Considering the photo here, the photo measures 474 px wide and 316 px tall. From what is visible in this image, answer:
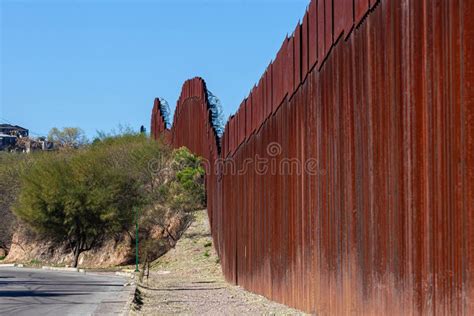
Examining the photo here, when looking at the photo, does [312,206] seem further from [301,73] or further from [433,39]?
[433,39]

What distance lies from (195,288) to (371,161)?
1947 cm

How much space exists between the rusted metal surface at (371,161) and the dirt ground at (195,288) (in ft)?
3.19

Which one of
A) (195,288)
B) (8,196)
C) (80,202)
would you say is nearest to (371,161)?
(195,288)

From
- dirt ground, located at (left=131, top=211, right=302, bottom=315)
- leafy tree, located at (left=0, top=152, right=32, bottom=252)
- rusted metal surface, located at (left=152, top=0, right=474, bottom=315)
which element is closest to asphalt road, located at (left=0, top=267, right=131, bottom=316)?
dirt ground, located at (left=131, top=211, right=302, bottom=315)

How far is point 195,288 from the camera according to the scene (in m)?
31.2

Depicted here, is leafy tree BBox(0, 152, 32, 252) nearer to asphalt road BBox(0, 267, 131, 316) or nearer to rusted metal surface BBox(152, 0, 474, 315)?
asphalt road BBox(0, 267, 131, 316)

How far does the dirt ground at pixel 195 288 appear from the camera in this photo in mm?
21125

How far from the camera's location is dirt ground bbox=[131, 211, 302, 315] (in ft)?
69.3

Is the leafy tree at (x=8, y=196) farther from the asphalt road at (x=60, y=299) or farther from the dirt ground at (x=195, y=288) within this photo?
the asphalt road at (x=60, y=299)

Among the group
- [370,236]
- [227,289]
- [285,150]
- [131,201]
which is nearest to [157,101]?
[131,201]

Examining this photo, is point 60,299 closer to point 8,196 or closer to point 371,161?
point 371,161

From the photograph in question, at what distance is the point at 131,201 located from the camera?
62906 mm

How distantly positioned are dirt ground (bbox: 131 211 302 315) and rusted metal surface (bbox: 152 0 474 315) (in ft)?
3.19

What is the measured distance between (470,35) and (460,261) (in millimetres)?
2182
